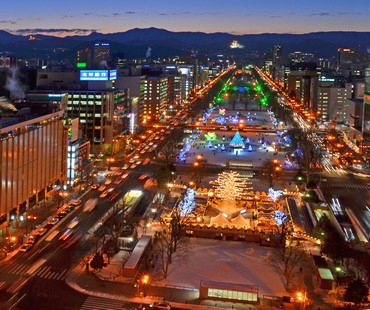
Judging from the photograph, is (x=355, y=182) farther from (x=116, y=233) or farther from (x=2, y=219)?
(x=2, y=219)

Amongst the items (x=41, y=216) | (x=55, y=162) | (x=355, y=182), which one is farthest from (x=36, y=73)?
(x=355, y=182)

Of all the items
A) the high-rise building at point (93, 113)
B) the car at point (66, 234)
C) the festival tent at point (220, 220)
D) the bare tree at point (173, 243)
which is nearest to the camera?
the bare tree at point (173, 243)

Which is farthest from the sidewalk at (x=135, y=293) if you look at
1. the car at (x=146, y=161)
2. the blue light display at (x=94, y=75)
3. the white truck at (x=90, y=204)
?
the blue light display at (x=94, y=75)

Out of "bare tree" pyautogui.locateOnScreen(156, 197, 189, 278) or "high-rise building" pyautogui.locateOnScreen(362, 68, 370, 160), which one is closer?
"bare tree" pyautogui.locateOnScreen(156, 197, 189, 278)

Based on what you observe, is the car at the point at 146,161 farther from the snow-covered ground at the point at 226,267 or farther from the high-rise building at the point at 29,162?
the snow-covered ground at the point at 226,267

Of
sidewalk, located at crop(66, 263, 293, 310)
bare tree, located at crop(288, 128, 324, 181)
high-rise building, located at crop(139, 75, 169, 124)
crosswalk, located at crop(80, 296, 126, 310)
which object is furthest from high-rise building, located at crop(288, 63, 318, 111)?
crosswalk, located at crop(80, 296, 126, 310)

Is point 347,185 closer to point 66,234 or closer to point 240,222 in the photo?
point 240,222

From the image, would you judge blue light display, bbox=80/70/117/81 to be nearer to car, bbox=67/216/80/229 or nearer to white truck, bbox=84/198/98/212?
white truck, bbox=84/198/98/212
